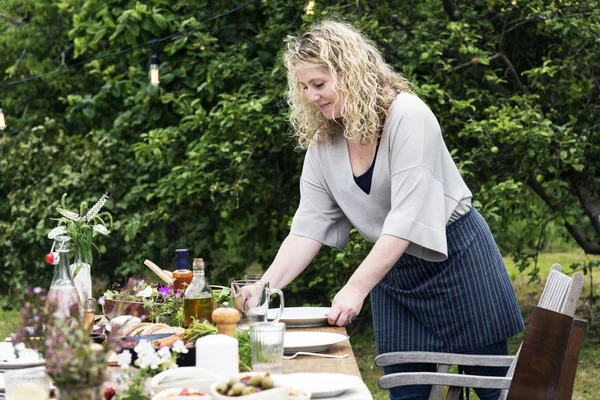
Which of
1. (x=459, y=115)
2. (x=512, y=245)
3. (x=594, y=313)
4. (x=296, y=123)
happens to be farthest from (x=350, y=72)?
(x=594, y=313)

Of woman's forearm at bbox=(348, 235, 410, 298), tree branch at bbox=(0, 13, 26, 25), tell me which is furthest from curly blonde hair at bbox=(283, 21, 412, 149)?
tree branch at bbox=(0, 13, 26, 25)

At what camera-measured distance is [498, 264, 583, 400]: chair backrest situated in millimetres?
2328

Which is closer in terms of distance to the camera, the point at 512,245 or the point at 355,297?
the point at 355,297

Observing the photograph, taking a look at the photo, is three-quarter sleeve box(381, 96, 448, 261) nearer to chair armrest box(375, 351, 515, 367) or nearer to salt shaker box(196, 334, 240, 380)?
chair armrest box(375, 351, 515, 367)

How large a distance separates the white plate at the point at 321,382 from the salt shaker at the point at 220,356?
10 cm

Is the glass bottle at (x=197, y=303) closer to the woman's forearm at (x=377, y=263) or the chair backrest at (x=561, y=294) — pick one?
the woman's forearm at (x=377, y=263)

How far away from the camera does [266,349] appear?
2.03 meters

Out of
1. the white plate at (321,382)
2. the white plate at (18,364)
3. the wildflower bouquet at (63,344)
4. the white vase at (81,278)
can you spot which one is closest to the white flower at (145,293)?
the white vase at (81,278)

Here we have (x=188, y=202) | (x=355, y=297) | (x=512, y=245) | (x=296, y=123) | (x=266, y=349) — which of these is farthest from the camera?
(x=512, y=245)

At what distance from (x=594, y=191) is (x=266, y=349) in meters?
4.88

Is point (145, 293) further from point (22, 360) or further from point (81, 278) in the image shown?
point (22, 360)

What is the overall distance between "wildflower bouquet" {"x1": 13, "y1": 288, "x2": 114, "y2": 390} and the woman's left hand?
2.92ft

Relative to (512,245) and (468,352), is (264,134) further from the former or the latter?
(468,352)

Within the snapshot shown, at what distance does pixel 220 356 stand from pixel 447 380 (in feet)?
2.22
